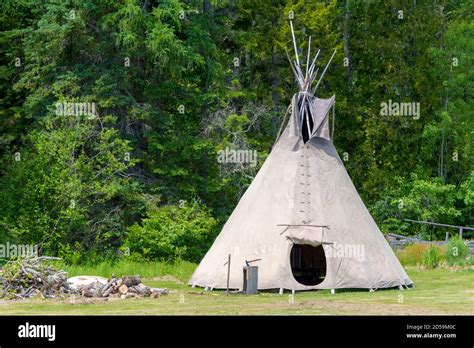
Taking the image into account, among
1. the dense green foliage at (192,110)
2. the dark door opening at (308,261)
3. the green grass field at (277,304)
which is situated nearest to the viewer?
the green grass field at (277,304)

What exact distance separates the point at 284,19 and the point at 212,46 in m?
6.93

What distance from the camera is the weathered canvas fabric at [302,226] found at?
87.6 feet

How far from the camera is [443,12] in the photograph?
176 feet

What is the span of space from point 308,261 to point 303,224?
519 centimetres

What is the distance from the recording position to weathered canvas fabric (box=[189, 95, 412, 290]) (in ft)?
87.6

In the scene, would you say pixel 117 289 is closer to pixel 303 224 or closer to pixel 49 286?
pixel 49 286

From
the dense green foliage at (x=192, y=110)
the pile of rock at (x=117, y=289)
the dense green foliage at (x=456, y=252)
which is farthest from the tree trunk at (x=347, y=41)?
the pile of rock at (x=117, y=289)

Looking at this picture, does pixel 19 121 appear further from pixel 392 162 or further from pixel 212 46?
pixel 392 162

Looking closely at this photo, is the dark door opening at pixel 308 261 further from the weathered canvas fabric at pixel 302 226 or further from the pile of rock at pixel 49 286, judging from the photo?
the pile of rock at pixel 49 286

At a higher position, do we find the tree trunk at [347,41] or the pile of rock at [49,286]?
Answer: the tree trunk at [347,41]

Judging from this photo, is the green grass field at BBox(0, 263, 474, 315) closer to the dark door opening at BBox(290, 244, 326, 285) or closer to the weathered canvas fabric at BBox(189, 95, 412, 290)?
the weathered canvas fabric at BBox(189, 95, 412, 290)

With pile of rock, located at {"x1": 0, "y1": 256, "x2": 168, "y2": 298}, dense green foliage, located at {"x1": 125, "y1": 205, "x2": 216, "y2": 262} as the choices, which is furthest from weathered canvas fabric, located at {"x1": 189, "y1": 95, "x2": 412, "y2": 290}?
dense green foliage, located at {"x1": 125, "y1": 205, "x2": 216, "y2": 262}

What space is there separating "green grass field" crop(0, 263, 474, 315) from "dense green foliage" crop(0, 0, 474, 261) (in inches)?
282
